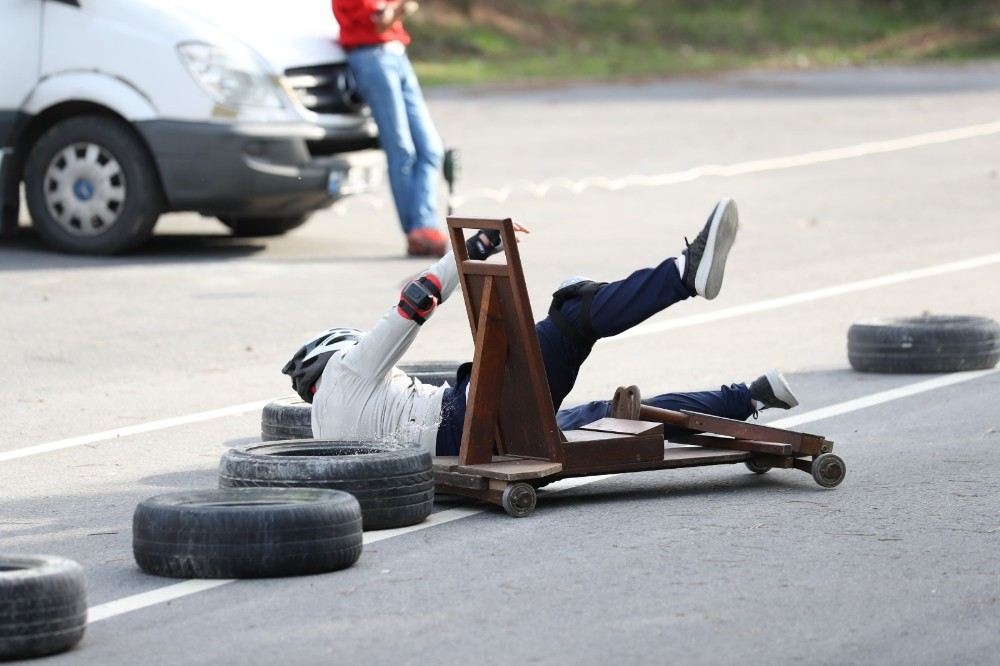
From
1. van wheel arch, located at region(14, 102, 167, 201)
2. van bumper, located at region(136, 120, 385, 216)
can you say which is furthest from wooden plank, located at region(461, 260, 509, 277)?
van wheel arch, located at region(14, 102, 167, 201)

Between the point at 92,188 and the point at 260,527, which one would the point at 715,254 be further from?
the point at 92,188

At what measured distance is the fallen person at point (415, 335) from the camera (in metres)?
7.02

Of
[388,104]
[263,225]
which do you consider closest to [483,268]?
[388,104]

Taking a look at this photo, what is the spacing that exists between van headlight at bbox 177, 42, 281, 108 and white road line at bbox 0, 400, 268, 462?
4.81 meters

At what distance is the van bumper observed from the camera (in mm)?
13906

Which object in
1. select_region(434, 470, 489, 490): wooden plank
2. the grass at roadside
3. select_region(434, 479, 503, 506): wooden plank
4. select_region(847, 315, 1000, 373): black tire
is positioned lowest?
select_region(434, 479, 503, 506): wooden plank

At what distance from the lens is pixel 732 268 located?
47.3ft

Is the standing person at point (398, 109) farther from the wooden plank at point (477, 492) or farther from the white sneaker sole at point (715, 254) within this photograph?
the wooden plank at point (477, 492)

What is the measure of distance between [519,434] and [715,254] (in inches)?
39.1

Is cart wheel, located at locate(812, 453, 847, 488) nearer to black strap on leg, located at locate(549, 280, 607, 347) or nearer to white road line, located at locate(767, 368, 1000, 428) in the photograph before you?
black strap on leg, located at locate(549, 280, 607, 347)

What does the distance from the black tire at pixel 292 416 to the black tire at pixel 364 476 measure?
112 cm

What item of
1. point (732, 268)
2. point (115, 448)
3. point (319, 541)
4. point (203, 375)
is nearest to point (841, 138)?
point (732, 268)

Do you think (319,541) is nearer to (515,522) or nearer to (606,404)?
(515,522)

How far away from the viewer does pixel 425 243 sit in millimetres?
14758
